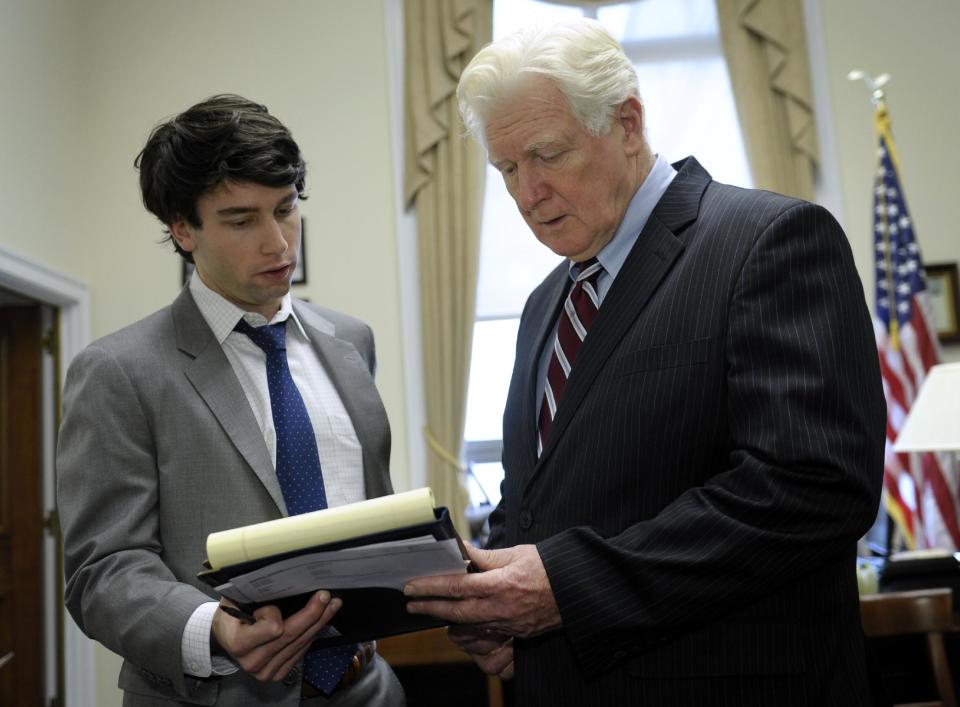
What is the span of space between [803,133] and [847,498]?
3.98m

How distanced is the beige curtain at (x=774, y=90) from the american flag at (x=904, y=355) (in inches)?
19.5

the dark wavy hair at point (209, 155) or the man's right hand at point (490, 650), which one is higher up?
the dark wavy hair at point (209, 155)

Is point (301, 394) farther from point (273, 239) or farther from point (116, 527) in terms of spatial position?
point (116, 527)

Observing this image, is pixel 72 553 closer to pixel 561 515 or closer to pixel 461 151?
pixel 561 515

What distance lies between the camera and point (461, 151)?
4.91 m

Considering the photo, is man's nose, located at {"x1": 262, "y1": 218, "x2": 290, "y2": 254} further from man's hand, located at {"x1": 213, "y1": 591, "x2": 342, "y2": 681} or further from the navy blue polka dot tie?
man's hand, located at {"x1": 213, "y1": 591, "x2": 342, "y2": 681}

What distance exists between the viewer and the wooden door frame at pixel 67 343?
4469 mm

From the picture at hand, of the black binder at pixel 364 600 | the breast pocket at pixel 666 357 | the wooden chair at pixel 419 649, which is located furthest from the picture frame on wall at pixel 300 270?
the breast pocket at pixel 666 357

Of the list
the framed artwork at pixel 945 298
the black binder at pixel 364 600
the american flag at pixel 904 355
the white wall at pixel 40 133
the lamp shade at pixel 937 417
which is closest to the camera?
the black binder at pixel 364 600

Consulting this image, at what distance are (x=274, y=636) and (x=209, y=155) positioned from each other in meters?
0.84

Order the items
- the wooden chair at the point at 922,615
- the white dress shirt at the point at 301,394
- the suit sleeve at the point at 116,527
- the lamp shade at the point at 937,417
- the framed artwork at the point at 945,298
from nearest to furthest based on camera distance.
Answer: the suit sleeve at the point at 116,527 → the white dress shirt at the point at 301,394 → the wooden chair at the point at 922,615 → the lamp shade at the point at 937,417 → the framed artwork at the point at 945,298

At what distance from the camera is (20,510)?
468cm

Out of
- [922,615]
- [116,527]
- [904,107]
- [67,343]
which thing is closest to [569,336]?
[116,527]

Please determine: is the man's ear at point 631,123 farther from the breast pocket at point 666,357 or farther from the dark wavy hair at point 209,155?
the dark wavy hair at point 209,155
